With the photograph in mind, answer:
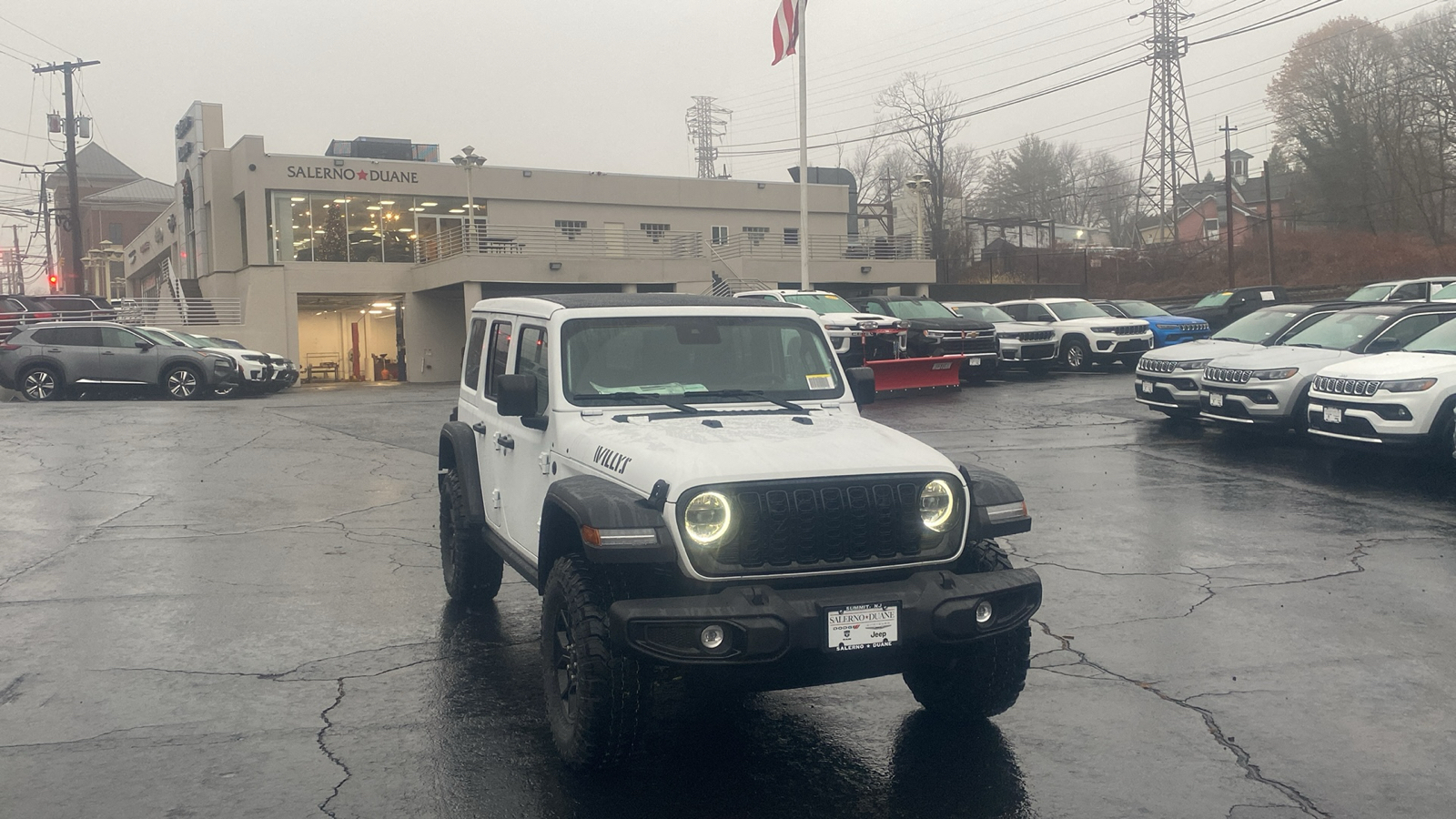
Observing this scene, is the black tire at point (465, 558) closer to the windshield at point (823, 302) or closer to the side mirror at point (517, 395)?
the side mirror at point (517, 395)

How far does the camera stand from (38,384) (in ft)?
80.0

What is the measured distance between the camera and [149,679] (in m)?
5.98

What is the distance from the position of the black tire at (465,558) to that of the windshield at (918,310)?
60.5 feet

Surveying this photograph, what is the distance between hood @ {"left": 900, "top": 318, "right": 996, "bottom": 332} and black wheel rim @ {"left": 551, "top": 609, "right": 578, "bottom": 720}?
19423 mm

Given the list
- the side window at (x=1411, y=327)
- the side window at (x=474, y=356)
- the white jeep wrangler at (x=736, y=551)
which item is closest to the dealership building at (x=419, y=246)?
the side window at (x=1411, y=327)

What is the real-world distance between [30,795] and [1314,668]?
18.9ft

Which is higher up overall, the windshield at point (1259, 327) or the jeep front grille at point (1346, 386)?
the windshield at point (1259, 327)

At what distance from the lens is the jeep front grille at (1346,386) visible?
11922 millimetres

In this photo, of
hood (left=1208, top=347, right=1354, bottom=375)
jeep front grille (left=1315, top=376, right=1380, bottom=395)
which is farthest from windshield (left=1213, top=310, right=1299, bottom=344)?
jeep front grille (left=1315, top=376, right=1380, bottom=395)

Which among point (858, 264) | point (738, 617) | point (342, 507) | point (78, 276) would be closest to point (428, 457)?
point (342, 507)

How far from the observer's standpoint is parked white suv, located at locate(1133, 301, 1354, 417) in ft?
50.9

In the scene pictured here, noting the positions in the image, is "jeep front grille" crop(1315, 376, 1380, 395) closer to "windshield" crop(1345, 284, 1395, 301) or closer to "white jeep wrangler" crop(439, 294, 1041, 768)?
"white jeep wrangler" crop(439, 294, 1041, 768)

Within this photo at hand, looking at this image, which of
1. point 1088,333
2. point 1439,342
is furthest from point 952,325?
point 1439,342

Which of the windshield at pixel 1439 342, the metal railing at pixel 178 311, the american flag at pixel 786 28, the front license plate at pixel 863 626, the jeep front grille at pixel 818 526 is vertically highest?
the american flag at pixel 786 28
